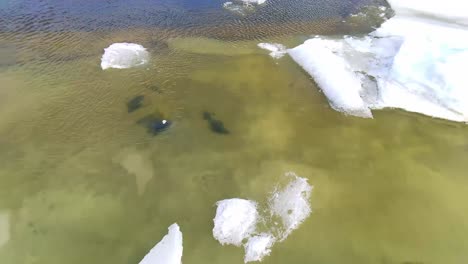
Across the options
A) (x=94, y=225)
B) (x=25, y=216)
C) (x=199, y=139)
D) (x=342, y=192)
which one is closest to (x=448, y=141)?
(x=342, y=192)

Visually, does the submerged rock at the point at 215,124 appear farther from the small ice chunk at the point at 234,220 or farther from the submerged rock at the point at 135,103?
the small ice chunk at the point at 234,220

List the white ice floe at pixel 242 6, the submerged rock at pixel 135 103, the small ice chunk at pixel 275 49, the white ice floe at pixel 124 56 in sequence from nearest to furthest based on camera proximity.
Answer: the submerged rock at pixel 135 103 < the white ice floe at pixel 124 56 < the small ice chunk at pixel 275 49 < the white ice floe at pixel 242 6

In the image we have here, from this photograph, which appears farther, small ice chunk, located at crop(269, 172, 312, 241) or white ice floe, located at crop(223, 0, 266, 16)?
white ice floe, located at crop(223, 0, 266, 16)

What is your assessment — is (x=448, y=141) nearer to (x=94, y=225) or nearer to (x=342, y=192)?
(x=342, y=192)

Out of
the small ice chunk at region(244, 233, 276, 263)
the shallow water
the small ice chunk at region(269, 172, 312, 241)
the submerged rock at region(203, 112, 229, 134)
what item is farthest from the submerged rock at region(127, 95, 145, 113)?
the small ice chunk at region(244, 233, 276, 263)

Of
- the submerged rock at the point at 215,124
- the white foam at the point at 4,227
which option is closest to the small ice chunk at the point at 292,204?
the submerged rock at the point at 215,124

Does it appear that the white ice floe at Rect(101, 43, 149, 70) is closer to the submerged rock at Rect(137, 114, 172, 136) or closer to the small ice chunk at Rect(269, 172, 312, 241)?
the submerged rock at Rect(137, 114, 172, 136)

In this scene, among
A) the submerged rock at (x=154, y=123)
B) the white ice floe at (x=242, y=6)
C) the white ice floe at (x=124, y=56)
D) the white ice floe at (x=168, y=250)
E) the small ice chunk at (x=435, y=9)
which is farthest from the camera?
the white ice floe at (x=242, y=6)

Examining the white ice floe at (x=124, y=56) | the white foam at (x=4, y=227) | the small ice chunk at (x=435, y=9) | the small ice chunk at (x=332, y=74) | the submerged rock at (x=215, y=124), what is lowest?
the white foam at (x=4, y=227)
